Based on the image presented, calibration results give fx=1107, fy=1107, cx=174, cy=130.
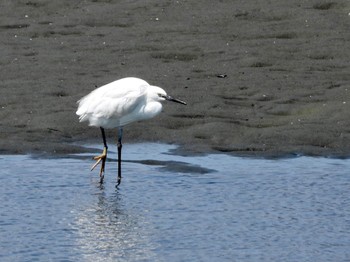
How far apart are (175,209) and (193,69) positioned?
5.43 metres

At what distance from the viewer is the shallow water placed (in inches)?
276

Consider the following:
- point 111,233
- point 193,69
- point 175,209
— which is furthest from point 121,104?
point 193,69

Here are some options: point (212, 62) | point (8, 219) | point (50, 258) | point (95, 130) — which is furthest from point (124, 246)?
point (212, 62)

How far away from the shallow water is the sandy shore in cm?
69

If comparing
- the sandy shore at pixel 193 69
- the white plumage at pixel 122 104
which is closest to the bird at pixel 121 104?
the white plumage at pixel 122 104

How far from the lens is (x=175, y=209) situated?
8180 millimetres

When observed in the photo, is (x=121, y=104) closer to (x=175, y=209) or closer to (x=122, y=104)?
(x=122, y=104)

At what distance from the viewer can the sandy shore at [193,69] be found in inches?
436

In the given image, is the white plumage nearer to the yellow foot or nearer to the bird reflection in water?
the yellow foot

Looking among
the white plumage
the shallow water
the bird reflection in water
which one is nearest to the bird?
the white plumage

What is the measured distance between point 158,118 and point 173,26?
367cm

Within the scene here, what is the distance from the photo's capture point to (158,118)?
11.6 metres

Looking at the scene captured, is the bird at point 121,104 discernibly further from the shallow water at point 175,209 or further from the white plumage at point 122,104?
the shallow water at point 175,209

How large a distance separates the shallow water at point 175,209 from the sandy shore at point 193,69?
69 centimetres
